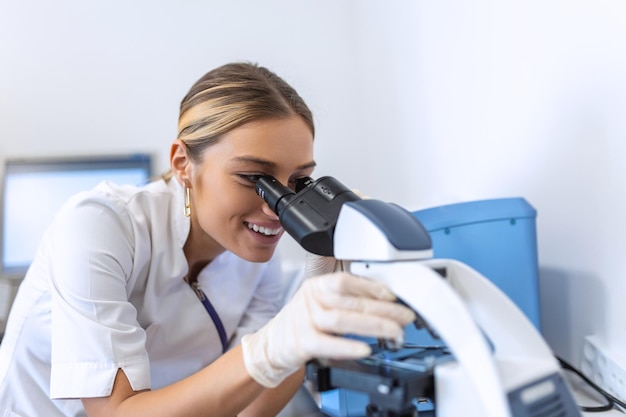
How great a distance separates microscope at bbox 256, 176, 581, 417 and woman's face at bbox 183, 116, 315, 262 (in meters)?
0.39

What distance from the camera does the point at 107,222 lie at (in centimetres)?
105

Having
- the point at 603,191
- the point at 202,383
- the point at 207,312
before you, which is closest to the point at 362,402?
the point at 202,383

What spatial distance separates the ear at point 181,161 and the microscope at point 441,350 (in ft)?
1.80

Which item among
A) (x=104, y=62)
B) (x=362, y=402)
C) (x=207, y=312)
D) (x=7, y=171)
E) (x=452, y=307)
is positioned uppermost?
(x=104, y=62)

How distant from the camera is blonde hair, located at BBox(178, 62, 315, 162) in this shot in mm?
1083

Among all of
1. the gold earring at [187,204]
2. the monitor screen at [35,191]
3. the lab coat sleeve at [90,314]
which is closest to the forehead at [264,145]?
the gold earring at [187,204]

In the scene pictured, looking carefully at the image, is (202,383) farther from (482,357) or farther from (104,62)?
(104,62)

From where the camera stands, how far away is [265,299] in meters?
1.46

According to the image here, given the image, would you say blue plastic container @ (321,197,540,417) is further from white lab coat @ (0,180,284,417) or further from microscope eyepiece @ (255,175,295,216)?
white lab coat @ (0,180,284,417)

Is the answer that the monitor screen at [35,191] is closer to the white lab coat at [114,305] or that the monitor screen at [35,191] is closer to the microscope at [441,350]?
the white lab coat at [114,305]

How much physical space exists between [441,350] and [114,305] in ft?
1.80

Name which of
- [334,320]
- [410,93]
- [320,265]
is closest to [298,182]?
[320,265]

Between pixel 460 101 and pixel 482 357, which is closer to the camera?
pixel 482 357

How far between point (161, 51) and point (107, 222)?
1295mm
